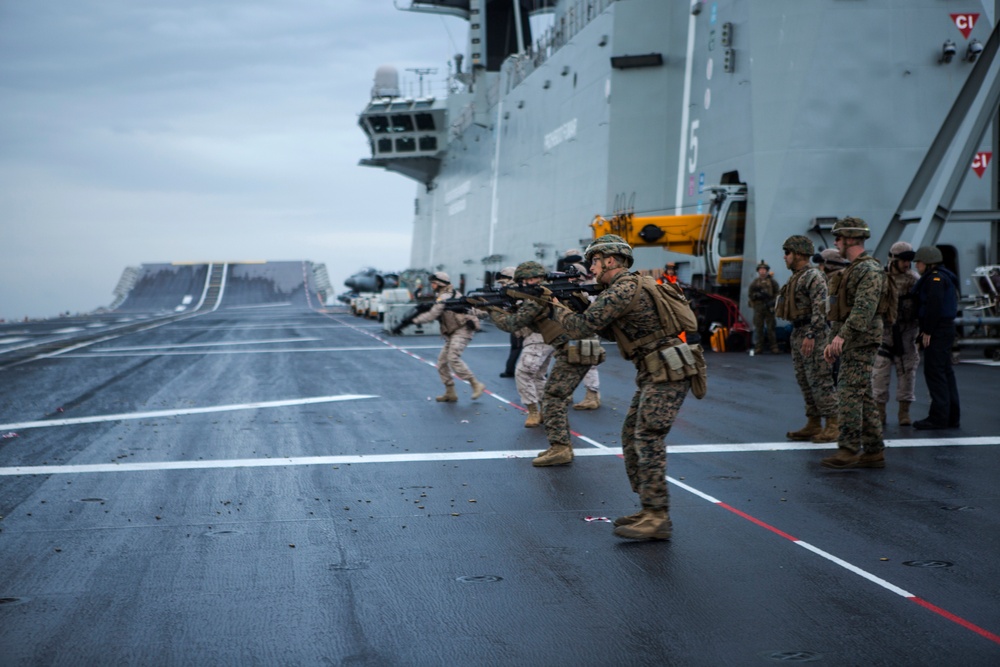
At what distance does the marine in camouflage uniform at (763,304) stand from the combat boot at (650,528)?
46.9ft

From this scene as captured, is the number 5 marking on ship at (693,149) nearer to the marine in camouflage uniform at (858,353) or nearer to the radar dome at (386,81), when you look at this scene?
the marine in camouflage uniform at (858,353)

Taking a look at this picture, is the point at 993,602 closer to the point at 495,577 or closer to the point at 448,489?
the point at 495,577

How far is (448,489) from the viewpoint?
7387 millimetres

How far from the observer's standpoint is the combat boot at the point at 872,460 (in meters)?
7.95

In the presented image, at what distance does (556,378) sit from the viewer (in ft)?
28.1

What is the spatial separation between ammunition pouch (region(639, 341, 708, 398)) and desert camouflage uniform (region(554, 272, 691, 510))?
6 cm

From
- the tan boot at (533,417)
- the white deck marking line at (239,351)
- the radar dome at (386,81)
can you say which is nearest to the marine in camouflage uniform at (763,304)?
the white deck marking line at (239,351)

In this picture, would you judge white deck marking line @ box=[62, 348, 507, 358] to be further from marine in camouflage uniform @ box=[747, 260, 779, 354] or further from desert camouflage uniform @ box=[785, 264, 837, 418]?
desert camouflage uniform @ box=[785, 264, 837, 418]

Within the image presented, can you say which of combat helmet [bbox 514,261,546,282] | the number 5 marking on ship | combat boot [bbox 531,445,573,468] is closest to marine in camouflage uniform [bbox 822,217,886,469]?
combat boot [bbox 531,445,573,468]

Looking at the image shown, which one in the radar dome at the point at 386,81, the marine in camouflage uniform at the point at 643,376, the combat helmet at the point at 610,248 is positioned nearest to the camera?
the marine in camouflage uniform at the point at 643,376

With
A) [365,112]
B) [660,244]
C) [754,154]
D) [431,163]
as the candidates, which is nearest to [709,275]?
[660,244]

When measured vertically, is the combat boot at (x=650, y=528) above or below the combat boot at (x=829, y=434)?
below

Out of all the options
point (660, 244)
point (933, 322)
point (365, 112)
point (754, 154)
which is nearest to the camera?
point (933, 322)

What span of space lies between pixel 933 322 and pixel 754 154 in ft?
38.1
